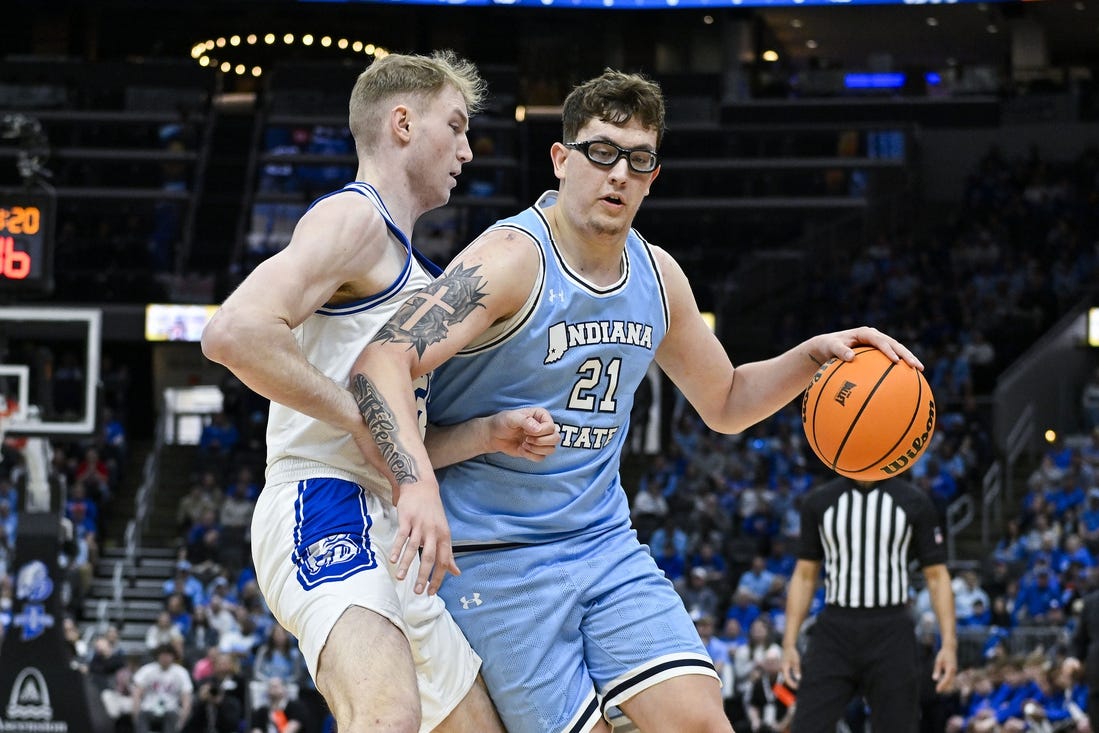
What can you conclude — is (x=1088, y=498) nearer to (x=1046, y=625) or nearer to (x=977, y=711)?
(x=1046, y=625)

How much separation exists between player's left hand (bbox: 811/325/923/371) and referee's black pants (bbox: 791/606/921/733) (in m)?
3.06

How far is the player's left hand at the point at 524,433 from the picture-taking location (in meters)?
3.90

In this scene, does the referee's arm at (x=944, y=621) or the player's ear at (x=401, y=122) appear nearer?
the player's ear at (x=401, y=122)

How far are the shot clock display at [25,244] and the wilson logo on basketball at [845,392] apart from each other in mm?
7948

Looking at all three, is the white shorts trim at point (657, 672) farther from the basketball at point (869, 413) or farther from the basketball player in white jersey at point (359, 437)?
the basketball at point (869, 413)

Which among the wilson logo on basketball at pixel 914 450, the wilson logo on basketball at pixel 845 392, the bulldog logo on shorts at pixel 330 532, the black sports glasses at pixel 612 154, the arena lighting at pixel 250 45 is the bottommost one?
the bulldog logo on shorts at pixel 330 532

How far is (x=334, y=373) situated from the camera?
159 inches

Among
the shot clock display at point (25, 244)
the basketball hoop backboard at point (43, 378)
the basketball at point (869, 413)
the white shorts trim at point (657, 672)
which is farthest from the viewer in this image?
the basketball hoop backboard at point (43, 378)

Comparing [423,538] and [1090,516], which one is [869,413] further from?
[1090,516]

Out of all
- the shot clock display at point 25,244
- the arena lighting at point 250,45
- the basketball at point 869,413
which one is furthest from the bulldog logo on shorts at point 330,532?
the arena lighting at point 250,45

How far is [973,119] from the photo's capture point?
28.5 meters

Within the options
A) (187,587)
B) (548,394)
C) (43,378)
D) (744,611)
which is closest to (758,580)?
(744,611)

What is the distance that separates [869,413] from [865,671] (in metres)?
3.21

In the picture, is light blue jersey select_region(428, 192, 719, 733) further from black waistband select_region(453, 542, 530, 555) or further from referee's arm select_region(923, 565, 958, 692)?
referee's arm select_region(923, 565, 958, 692)
